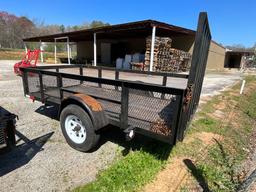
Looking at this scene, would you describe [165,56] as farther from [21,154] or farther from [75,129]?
[21,154]

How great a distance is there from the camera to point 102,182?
240 cm

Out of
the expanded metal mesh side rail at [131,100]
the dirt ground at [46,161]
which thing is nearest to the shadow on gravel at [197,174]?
the expanded metal mesh side rail at [131,100]

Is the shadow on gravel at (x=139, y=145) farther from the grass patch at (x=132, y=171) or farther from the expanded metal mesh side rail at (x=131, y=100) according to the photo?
the expanded metal mesh side rail at (x=131, y=100)

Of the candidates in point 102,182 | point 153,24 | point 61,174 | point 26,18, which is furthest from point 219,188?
point 26,18

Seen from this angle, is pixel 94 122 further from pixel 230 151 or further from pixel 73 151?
pixel 230 151

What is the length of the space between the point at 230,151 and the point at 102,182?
8.23ft

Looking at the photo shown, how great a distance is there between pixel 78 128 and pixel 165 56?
1304 cm

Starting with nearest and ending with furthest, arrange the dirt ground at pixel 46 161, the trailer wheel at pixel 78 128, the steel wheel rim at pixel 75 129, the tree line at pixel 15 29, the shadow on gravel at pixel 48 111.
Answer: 1. the dirt ground at pixel 46 161
2. the trailer wheel at pixel 78 128
3. the steel wheel rim at pixel 75 129
4. the shadow on gravel at pixel 48 111
5. the tree line at pixel 15 29

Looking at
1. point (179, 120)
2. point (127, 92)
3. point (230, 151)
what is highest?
point (127, 92)

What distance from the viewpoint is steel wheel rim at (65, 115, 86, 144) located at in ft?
9.96

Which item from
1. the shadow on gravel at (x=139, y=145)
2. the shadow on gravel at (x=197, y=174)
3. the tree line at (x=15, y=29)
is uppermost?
the tree line at (x=15, y=29)

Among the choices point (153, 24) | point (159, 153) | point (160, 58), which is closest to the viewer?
point (159, 153)

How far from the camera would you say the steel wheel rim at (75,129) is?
304cm

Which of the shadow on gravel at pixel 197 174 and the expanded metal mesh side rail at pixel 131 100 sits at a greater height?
the expanded metal mesh side rail at pixel 131 100
